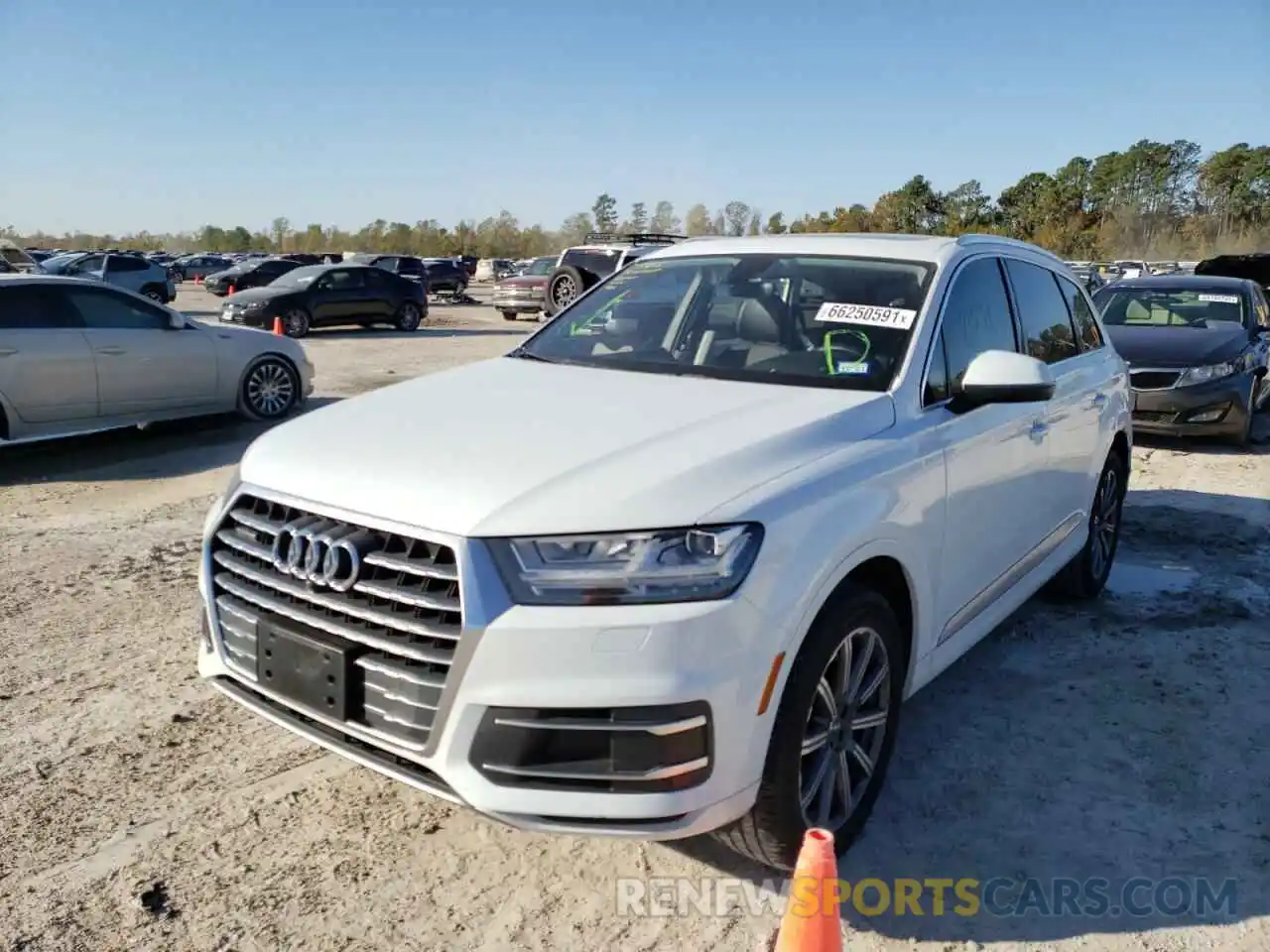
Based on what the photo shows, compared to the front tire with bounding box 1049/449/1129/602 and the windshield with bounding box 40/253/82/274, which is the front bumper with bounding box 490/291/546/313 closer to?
the windshield with bounding box 40/253/82/274

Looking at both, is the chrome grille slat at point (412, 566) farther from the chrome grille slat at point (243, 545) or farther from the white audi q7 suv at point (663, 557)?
the chrome grille slat at point (243, 545)

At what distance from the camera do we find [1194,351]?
9.38 metres

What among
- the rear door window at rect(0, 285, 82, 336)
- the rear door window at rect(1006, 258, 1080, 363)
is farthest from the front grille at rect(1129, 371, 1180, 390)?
the rear door window at rect(0, 285, 82, 336)

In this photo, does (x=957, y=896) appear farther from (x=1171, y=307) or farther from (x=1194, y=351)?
(x=1171, y=307)

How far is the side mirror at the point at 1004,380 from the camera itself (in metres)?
3.32

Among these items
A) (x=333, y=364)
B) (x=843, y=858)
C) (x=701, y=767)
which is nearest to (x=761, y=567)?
(x=701, y=767)

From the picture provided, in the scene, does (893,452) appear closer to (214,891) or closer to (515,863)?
(515,863)

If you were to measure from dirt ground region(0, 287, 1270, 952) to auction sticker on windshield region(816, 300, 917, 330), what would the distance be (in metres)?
1.54

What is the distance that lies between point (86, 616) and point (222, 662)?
7.81 ft

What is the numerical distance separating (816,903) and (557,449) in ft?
4.29

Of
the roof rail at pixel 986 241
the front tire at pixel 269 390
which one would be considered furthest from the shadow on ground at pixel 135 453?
the roof rail at pixel 986 241

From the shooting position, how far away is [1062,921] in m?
2.76

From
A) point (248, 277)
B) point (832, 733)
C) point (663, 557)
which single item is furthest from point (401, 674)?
point (248, 277)

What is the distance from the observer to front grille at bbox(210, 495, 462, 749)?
2420 millimetres
